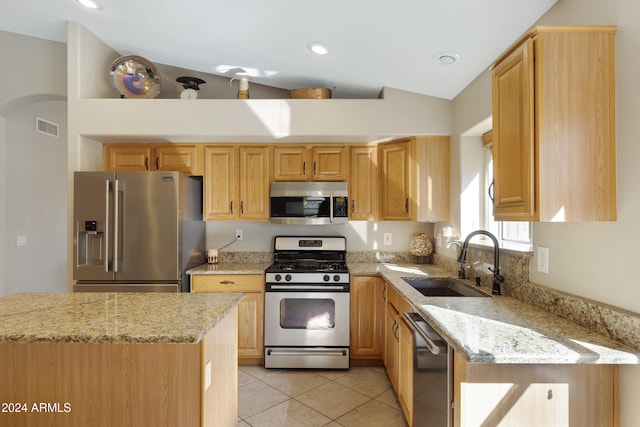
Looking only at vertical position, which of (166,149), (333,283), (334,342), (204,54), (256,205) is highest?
(204,54)

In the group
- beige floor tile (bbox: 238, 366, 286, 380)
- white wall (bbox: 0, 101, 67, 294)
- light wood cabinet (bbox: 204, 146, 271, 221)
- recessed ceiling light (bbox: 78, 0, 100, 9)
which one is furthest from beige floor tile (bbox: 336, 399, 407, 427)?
white wall (bbox: 0, 101, 67, 294)

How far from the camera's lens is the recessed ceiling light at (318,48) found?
95.2 inches

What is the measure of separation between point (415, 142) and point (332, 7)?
1433mm

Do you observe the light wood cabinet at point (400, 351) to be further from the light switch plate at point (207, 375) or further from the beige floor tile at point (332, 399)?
the light switch plate at point (207, 375)

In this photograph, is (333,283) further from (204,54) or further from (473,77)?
(204,54)

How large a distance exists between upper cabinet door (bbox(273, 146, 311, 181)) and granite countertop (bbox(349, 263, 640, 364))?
1.73 m

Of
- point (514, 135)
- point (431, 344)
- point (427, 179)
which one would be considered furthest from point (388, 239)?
point (514, 135)

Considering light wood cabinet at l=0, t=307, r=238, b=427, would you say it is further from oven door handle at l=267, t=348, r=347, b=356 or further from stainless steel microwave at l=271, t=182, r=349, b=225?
stainless steel microwave at l=271, t=182, r=349, b=225

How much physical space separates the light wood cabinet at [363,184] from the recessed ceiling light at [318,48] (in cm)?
97

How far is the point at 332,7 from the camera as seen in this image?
1.96 m

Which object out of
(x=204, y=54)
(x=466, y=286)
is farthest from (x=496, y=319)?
(x=204, y=54)

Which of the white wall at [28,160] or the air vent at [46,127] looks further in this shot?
the air vent at [46,127]

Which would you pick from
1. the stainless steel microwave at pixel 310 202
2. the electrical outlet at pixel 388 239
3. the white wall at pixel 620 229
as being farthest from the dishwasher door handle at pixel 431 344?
the electrical outlet at pixel 388 239

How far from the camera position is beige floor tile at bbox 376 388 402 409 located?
7.93 feet
